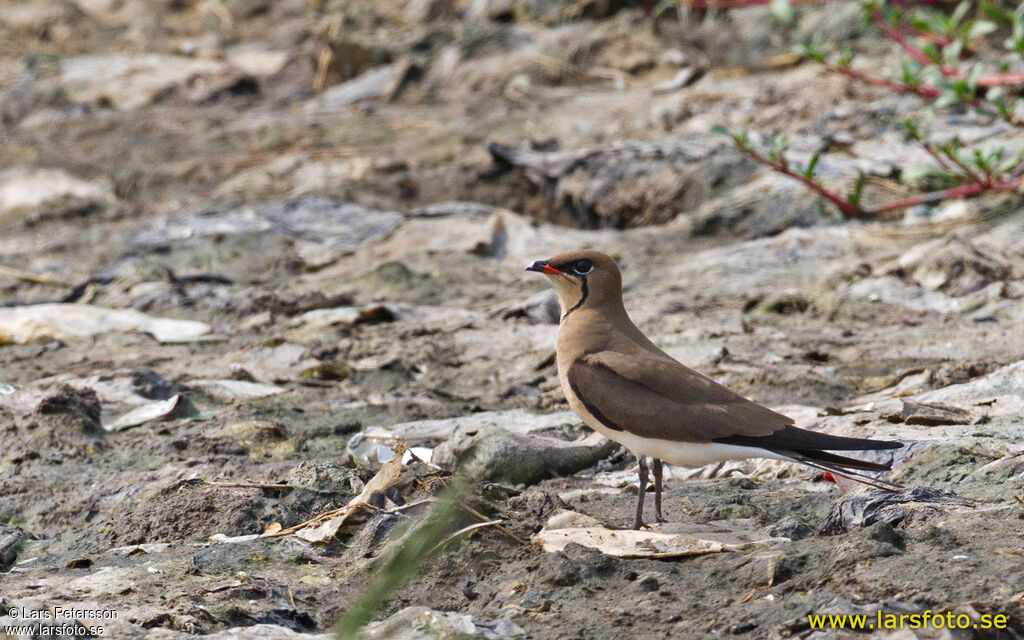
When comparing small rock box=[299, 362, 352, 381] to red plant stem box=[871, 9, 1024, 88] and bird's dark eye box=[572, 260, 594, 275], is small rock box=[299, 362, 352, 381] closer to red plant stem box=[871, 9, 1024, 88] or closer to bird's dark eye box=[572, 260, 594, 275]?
bird's dark eye box=[572, 260, 594, 275]

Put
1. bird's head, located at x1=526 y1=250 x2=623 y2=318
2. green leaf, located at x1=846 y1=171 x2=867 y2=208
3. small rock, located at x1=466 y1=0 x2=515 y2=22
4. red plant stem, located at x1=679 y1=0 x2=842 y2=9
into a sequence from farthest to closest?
small rock, located at x1=466 y1=0 x2=515 y2=22
red plant stem, located at x1=679 y1=0 x2=842 y2=9
green leaf, located at x1=846 y1=171 x2=867 y2=208
bird's head, located at x1=526 y1=250 x2=623 y2=318

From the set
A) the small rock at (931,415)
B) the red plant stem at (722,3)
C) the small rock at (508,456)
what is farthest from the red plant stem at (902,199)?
the small rock at (508,456)


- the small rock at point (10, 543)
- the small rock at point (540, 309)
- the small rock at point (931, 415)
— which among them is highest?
the small rock at point (10, 543)

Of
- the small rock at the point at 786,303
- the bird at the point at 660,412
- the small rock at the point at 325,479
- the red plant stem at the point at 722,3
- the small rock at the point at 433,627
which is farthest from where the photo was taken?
the red plant stem at the point at 722,3

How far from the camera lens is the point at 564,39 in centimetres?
1070

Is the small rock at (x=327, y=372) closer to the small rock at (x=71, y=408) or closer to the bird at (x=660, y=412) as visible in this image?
the small rock at (x=71, y=408)

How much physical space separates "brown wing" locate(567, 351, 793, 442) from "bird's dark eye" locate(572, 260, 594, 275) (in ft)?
1.45

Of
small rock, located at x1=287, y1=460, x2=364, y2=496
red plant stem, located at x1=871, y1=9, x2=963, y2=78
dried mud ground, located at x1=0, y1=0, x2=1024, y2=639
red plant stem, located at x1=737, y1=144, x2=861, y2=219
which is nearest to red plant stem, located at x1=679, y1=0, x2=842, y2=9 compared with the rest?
dried mud ground, located at x1=0, y1=0, x2=1024, y2=639

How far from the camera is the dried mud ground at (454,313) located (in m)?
3.17

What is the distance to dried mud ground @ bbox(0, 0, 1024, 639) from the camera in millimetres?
3170

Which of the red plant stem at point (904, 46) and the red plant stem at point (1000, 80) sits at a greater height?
the red plant stem at point (904, 46)

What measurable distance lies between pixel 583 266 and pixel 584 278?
5cm

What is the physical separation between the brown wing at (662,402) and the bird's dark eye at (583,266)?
1.45 ft

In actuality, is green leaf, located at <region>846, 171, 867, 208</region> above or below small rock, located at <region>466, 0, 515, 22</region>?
below
